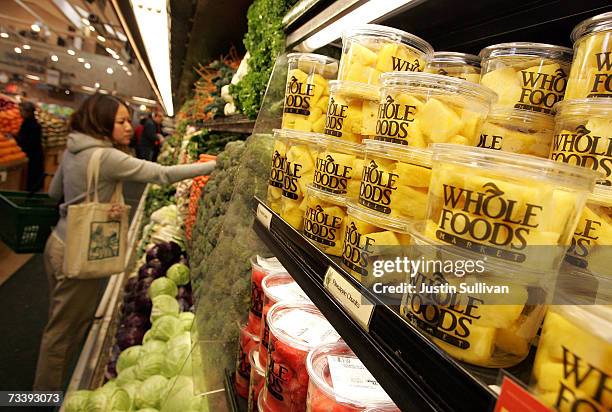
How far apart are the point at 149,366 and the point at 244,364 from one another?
1.10m

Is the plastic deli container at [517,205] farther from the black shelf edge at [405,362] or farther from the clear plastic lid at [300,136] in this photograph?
the clear plastic lid at [300,136]

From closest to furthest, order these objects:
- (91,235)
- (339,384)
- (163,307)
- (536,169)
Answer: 1. (536,169)
2. (339,384)
3. (163,307)
4. (91,235)

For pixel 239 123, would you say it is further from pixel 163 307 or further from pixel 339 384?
pixel 339 384

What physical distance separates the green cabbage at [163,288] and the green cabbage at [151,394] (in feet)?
2.63

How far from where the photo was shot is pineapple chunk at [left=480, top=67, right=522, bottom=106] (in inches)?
26.0

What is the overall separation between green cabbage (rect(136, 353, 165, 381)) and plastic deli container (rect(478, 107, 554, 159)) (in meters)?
2.02

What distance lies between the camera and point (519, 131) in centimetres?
66

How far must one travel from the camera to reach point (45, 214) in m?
3.22

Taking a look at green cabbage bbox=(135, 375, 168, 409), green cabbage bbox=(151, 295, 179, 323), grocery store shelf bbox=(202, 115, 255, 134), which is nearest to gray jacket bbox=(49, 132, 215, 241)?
grocery store shelf bbox=(202, 115, 255, 134)

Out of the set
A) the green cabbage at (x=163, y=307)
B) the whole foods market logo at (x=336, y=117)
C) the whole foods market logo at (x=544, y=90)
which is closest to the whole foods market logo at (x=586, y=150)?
the whole foods market logo at (x=544, y=90)

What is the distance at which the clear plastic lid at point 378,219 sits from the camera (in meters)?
0.63

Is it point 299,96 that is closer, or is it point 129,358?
→ point 299,96

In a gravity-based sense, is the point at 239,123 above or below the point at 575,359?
above

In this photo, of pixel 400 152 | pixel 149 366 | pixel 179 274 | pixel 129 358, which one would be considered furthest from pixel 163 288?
pixel 400 152
